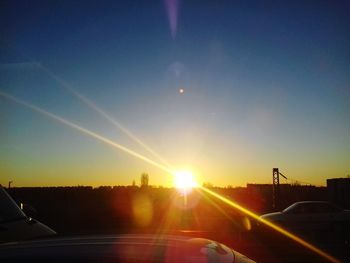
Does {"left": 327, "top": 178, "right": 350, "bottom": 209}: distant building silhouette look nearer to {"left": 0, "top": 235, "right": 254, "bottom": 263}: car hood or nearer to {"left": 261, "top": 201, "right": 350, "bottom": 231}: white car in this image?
{"left": 261, "top": 201, "right": 350, "bottom": 231}: white car

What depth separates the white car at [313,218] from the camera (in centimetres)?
2194

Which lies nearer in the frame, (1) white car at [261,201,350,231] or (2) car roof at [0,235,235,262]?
(2) car roof at [0,235,235,262]

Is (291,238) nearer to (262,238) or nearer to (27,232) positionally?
(262,238)

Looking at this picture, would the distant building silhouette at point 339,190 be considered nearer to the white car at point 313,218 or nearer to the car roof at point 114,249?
the white car at point 313,218

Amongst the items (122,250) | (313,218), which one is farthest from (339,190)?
(122,250)

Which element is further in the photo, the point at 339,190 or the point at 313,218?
the point at 339,190

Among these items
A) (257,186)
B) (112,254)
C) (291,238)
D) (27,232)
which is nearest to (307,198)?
(257,186)

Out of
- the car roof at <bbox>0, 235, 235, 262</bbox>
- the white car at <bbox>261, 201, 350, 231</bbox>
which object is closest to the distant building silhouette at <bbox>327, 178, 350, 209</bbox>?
the white car at <bbox>261, 201, 350, 231</bbox>

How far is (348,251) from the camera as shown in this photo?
14.3m

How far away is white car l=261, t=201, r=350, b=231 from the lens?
72.0 ft

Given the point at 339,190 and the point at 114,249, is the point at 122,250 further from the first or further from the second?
the point at 339,190

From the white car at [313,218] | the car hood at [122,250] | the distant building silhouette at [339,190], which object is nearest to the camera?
the car hood at [122,250]

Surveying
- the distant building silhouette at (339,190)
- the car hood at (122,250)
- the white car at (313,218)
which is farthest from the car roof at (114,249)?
the distant building silhouette at (339,190)

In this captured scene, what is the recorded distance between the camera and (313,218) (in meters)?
22.0
